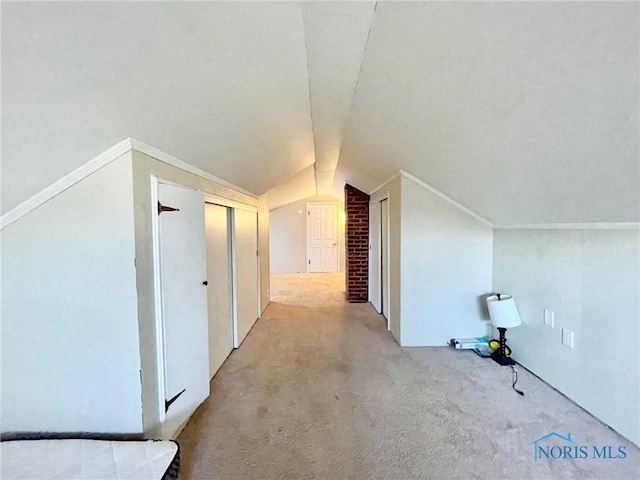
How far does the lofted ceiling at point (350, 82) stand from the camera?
1.06 m

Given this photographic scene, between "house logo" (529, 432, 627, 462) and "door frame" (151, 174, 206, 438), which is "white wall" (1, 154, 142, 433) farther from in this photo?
"house logo" (529, 432, 627, 462)

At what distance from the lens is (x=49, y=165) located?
144 centimetres

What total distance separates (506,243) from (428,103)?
197 centimetres

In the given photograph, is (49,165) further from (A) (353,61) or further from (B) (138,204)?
(A) (353,61)

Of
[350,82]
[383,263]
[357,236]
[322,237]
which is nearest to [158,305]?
[350,82]

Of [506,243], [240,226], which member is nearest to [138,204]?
[240,226]

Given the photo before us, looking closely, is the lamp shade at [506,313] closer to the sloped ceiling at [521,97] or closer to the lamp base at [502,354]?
the lamp base at [502,354]

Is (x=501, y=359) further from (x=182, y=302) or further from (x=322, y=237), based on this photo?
(x=322, y=237)

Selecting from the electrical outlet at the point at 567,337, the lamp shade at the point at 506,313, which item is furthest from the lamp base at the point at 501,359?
the electrical outlet at the point at 567,337

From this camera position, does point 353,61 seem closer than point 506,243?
Yes

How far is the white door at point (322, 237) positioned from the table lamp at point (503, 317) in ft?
20.4

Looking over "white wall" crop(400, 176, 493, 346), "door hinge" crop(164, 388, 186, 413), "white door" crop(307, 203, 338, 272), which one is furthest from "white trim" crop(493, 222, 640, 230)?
"white door" crop(307, 203, 338, 272)

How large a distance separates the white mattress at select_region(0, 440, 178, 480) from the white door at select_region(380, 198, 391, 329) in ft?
11.2

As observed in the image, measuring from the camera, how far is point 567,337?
8.25 ft
